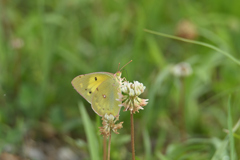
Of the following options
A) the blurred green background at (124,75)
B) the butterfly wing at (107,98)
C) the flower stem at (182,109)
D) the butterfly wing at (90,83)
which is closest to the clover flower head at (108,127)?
the butterfly wing at (107,98)

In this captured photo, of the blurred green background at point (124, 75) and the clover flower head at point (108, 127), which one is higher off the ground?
the blurred green background at point (124, 75)

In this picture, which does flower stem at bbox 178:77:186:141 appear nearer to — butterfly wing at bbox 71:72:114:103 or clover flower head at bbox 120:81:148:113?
butterfly wing at bbox 71:72:114:103

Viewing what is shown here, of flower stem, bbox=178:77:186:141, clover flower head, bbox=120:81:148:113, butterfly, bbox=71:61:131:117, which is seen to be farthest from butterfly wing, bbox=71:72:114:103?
flower stem, bbox=178:77:186:141

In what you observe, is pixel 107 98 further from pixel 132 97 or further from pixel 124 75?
pixel 124 75

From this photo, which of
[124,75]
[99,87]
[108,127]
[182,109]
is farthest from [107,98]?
[182,109]

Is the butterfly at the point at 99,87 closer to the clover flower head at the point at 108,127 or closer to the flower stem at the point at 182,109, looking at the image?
the clover flower head at the point at 108,127

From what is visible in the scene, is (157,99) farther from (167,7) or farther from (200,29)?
(167,7)

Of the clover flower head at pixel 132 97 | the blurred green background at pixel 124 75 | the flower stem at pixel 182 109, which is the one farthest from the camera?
the flower stem at pixel 182 109

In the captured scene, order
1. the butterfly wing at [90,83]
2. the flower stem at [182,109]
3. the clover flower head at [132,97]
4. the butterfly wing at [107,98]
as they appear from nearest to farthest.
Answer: the clover flower head at [132,97]
the butterfly wing at [107,98]
the butterfly wing at [90,83]
the flower stem at [182,109]
